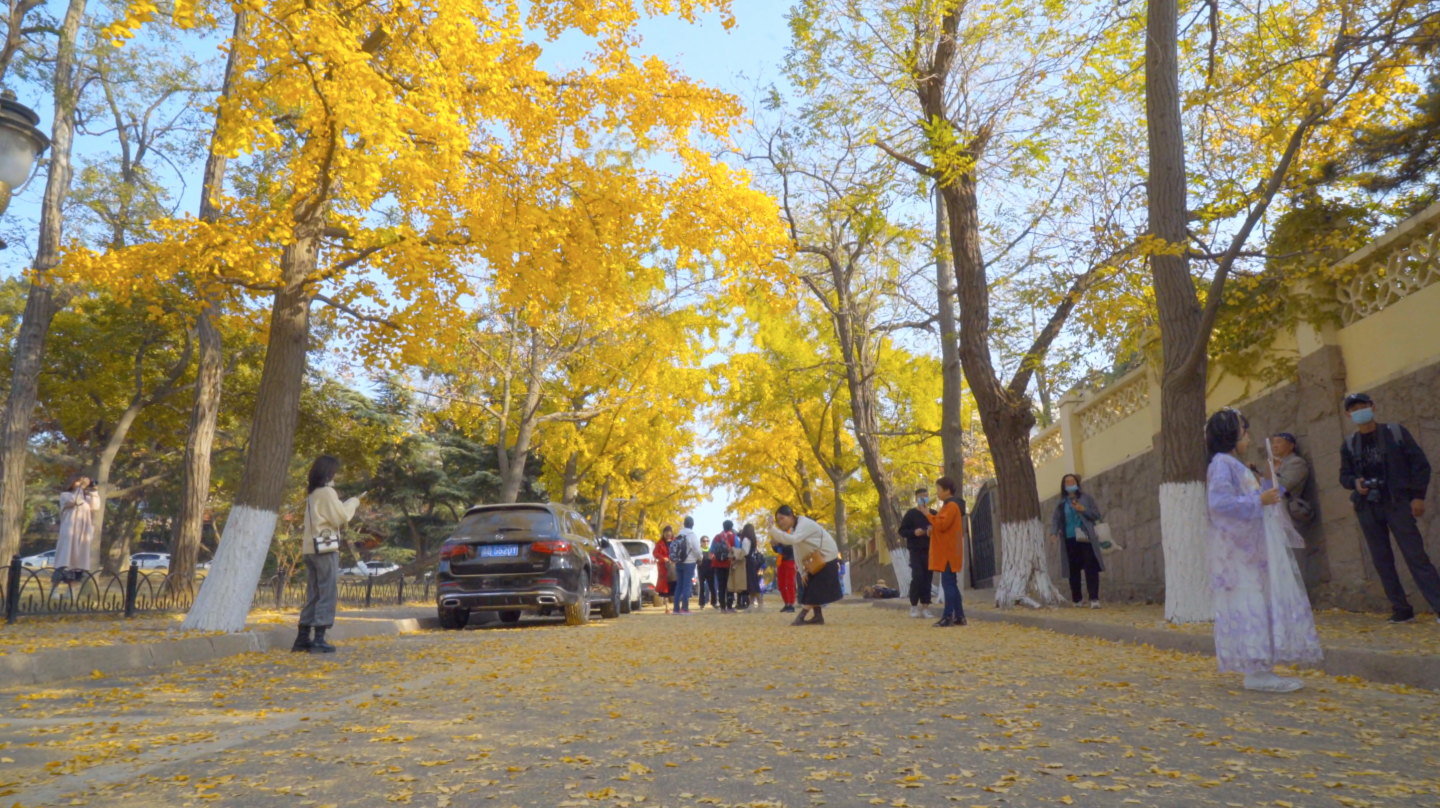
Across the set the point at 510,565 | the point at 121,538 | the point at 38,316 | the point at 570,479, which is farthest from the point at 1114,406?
the point at 121,538

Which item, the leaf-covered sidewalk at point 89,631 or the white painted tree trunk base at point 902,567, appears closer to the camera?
the leaf-covered sidewalk at point 89,631

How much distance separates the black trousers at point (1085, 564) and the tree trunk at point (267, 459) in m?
9.58

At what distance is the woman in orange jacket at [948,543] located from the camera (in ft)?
40.9

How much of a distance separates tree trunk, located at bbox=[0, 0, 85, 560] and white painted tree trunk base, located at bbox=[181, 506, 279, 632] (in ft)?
21.7

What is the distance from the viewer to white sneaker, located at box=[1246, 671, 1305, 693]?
5.73 meters

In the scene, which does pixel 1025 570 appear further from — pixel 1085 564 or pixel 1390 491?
pixel 1390 491

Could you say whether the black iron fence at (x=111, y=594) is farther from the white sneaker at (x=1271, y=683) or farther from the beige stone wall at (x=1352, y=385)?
the beige stone wall at (x=1352, y=385)

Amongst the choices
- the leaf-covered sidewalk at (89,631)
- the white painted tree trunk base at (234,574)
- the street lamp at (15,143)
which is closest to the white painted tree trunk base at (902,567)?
the leaf-covered sidewalk at (89,631)

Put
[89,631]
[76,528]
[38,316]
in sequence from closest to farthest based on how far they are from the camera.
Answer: [89,631], [76,528], [38,316]

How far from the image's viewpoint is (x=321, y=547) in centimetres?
985

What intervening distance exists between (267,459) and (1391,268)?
36.8 ft

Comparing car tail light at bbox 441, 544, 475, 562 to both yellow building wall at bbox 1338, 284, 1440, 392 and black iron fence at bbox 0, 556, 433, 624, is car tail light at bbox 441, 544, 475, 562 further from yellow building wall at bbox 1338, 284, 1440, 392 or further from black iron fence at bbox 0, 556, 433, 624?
yellow building wall at bbox 1338, 284, 1440, 392

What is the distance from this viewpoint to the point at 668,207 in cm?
1418

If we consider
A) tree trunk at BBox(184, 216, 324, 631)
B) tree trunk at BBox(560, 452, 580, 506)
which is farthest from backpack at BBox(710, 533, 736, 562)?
tree trunk at BBox(560, 452, 580, 506)
